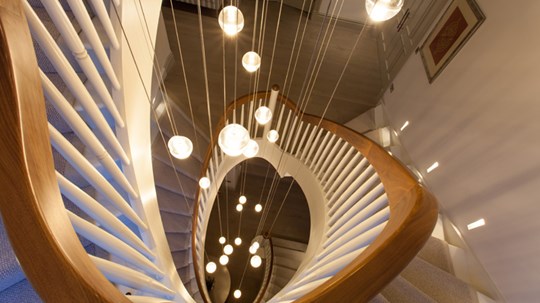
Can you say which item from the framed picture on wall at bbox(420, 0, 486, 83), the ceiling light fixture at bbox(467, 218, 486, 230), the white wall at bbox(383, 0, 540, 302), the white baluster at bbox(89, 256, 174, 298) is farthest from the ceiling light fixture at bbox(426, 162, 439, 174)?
the white baluster at bbox(89, 256, 174, 298)

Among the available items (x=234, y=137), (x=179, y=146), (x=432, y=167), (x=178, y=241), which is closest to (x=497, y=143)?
(x=432, y=167)

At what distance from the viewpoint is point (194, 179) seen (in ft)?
12.2

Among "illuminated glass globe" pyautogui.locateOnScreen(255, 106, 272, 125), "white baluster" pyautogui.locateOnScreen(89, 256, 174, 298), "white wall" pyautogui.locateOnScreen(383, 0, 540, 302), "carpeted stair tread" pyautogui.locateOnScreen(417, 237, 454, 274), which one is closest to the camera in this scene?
"white baluster" pyautogui.locateOnScreen(89, 256, 174, 298)

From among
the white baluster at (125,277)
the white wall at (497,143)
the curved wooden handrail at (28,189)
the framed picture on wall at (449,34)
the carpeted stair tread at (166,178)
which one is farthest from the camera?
the carpeted stair tread at (166,178)

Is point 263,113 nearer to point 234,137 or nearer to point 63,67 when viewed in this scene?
point 234,137

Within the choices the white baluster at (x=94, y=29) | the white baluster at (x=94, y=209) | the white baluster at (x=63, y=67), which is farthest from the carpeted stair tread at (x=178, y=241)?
the white baluster at (x=94, y=29)

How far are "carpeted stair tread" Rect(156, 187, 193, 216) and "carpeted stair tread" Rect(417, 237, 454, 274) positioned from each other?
265cm

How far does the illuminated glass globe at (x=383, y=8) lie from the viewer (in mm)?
961

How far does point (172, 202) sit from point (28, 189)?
288cm

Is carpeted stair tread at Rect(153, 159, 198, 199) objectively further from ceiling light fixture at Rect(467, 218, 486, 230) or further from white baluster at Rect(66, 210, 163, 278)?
ceiling light fixture at Rect(467, 218, 486, 230)

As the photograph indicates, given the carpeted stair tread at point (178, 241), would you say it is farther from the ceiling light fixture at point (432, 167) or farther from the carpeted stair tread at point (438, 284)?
→ the ceiling light fixture at point (432, 167)

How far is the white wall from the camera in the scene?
1988 millimetres

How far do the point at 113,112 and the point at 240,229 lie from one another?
4453mm

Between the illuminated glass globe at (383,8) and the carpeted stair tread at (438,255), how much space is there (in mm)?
2461
